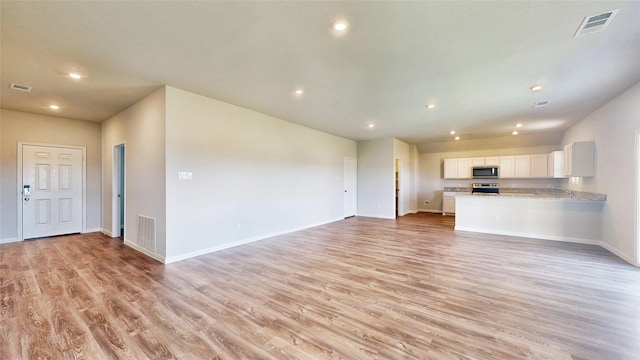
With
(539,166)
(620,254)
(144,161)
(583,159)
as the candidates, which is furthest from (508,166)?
(144,161)

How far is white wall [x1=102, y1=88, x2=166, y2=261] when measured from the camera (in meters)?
3.86

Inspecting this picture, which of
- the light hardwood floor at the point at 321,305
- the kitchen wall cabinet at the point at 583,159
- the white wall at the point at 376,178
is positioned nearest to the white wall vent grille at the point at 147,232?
the light hardwood floor at the point at 321,305

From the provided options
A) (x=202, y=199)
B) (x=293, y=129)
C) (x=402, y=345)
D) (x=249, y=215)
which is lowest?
(x=402, y=345)

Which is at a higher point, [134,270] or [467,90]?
[467,90]

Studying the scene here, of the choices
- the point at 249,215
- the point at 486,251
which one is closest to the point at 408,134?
the point at 486,251

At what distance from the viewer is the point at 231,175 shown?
467 cm

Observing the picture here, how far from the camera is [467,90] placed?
153 inches

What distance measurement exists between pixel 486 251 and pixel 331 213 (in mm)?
4108

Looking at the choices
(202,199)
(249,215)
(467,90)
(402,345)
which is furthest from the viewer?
(249,215)

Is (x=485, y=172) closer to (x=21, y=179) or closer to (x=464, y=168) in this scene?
(x=464, y=168)

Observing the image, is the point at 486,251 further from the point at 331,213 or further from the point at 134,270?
the point at 134,270

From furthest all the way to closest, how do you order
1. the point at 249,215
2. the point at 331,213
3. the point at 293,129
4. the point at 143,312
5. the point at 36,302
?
1. the point at 331,213
2. the point at 293,129
3. the point at 249,215
4. the point at 36,302
5. the point at 143,312

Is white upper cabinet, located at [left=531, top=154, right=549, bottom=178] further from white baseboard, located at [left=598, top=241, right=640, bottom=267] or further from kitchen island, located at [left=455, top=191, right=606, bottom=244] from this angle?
white baseboard, located at [left=598, top=241, right=640, bottom=267]

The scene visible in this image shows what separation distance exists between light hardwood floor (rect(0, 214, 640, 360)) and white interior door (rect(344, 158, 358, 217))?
13.0 ft
